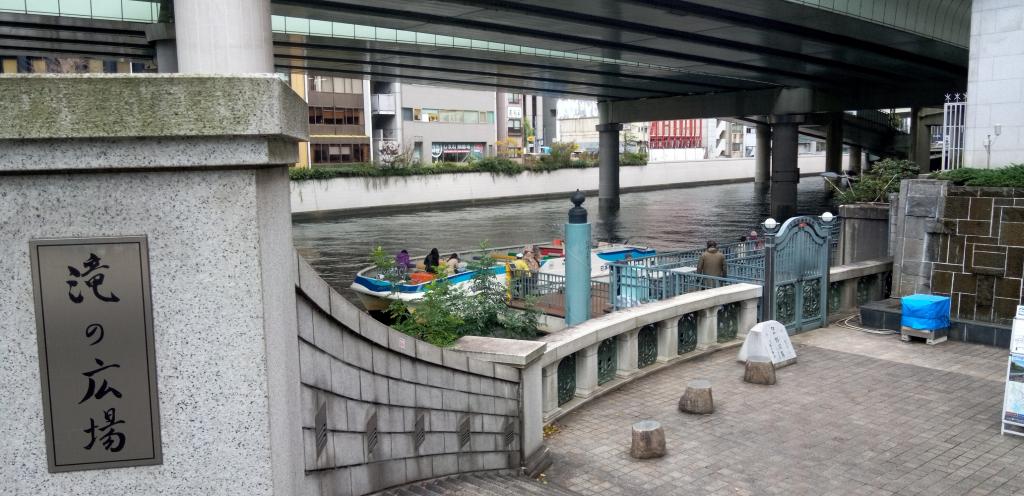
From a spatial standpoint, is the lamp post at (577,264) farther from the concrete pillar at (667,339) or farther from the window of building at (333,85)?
the window of building at (333,85)

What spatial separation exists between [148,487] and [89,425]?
348mm

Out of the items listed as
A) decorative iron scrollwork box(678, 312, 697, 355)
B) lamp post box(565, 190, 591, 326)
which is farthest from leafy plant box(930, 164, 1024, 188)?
lamp post box(565, 190, 591, 326)

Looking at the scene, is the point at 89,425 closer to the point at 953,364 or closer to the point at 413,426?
the point at 413,426

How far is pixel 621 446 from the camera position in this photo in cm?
830

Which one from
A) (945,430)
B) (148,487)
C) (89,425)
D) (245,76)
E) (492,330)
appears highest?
(245,76)

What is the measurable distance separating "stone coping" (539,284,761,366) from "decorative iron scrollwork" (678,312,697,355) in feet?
0.57

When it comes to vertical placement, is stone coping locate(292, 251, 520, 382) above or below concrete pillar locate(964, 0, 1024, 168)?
below

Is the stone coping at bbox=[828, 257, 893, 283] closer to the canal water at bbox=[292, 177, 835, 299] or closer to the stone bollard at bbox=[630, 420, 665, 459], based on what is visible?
the stone bollard at bbox=[630, 420, 665, 459]

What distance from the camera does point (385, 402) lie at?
518 cm

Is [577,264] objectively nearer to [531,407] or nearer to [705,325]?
[705,325]

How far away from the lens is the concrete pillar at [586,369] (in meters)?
9.41

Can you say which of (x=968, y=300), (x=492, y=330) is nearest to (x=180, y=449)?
(x=492, y=330)

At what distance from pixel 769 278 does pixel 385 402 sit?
8627 mm

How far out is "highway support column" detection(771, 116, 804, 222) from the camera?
2079 inches
